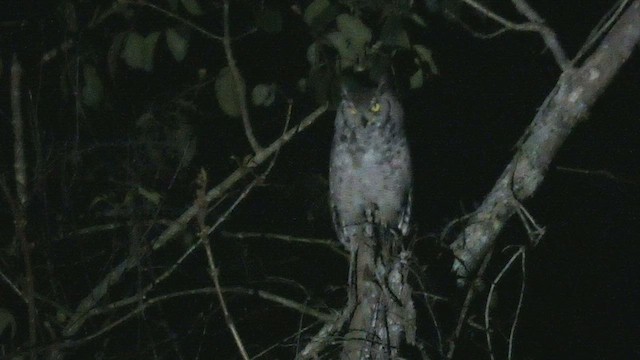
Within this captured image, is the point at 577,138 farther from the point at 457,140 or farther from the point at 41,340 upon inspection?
the point at 41,340

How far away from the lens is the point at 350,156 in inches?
117

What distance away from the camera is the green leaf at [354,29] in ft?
6.07

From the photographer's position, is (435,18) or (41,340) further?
(435,18)

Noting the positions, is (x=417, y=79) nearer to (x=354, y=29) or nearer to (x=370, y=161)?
(x=354, y=29)

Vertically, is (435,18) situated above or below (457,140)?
above

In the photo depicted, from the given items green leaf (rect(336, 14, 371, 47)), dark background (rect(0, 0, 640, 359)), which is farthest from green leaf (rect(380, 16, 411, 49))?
dark background (rect(0, 0, 640, 359))

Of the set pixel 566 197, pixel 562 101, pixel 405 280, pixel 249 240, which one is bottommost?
pixel 566 197

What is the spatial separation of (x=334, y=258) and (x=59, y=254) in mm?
1354

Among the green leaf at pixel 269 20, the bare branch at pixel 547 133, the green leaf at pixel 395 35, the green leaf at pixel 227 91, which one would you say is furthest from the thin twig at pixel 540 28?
the green leaf at pixel 227 91

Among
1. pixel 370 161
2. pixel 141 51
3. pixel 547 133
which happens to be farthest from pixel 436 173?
pixel 141 51

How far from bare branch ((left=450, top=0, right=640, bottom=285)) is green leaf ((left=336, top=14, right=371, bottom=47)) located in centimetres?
55

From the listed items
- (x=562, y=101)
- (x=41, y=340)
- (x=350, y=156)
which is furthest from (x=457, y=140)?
(x=41, y=340)

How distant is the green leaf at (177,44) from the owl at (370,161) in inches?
40.6

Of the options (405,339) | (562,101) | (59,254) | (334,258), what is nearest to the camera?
(405,339)
